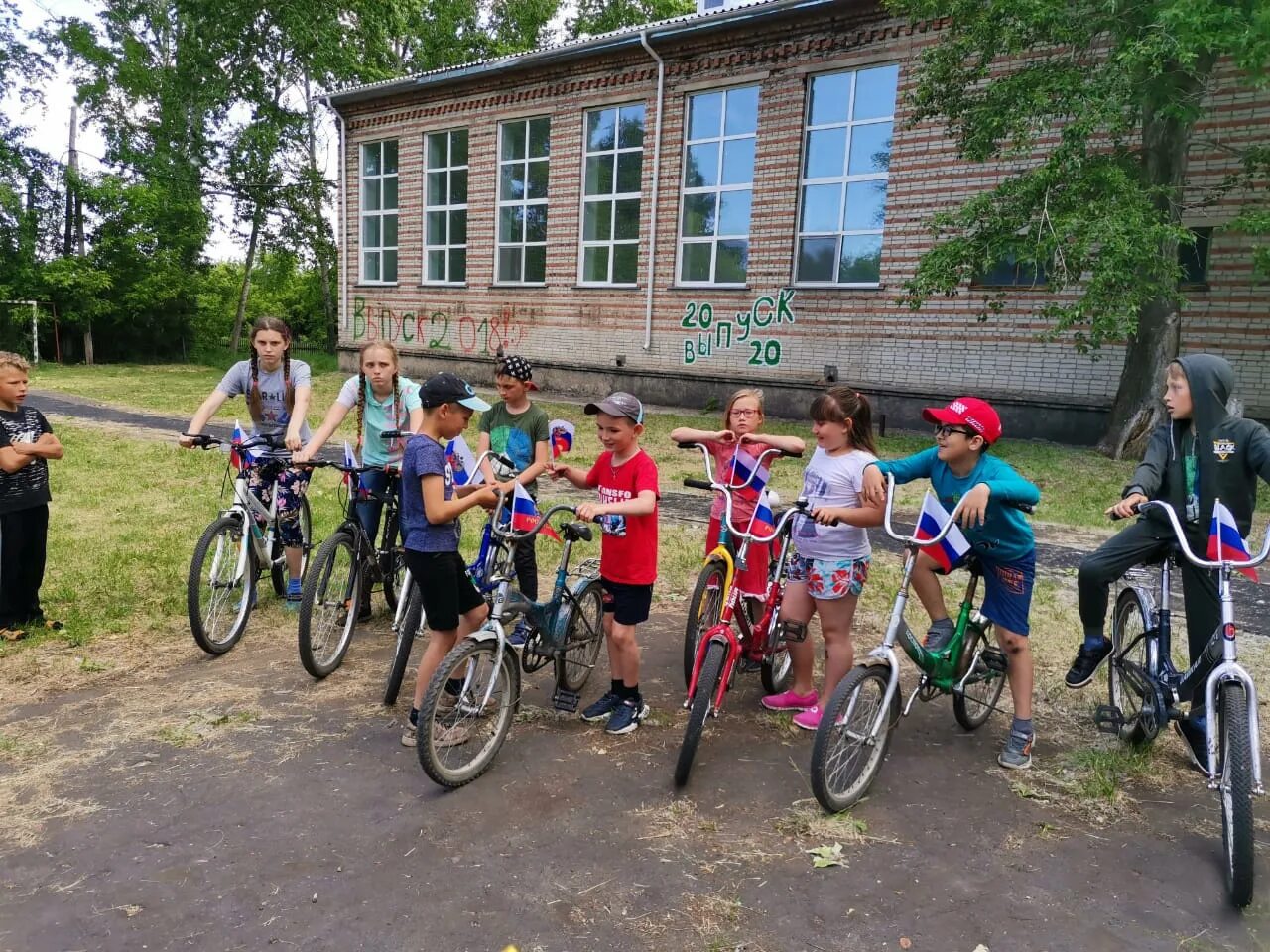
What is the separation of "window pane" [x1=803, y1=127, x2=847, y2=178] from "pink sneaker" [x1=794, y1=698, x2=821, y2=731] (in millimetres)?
12839

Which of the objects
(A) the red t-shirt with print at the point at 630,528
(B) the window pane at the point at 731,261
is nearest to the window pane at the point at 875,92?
(B) the window pane at the point at 731,261

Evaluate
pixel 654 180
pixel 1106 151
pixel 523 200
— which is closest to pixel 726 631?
pixel 1106 151

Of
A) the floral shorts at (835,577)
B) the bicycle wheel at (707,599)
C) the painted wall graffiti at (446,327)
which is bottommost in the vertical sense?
the bicycle wheel at (707,599)

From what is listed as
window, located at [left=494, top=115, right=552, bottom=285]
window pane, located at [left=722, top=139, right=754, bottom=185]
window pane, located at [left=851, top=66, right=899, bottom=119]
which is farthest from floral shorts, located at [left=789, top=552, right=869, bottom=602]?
window, located at [left=494, top=115, right=552, bottom=285]

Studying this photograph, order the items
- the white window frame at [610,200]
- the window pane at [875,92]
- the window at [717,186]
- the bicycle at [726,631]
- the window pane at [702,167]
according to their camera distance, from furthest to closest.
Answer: the white window frame at [610,200] < the window pane at [702,167] < the window at [717,186] < the window pane at [875,92] < the bicycle at [726,631]

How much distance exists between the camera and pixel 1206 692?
325 cm

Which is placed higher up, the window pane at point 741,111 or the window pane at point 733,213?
the window pane at point 741,111

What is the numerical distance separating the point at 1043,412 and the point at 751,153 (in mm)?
6969

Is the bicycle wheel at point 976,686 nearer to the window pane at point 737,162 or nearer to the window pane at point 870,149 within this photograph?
the window pane at point 870,149

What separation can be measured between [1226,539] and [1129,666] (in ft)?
Answer: 2.93

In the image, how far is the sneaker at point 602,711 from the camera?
13.9 ft

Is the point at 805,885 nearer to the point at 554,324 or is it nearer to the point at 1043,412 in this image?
the point at 1043,412

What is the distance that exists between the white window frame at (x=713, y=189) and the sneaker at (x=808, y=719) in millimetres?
12991

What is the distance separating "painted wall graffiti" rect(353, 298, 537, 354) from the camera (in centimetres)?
1997
